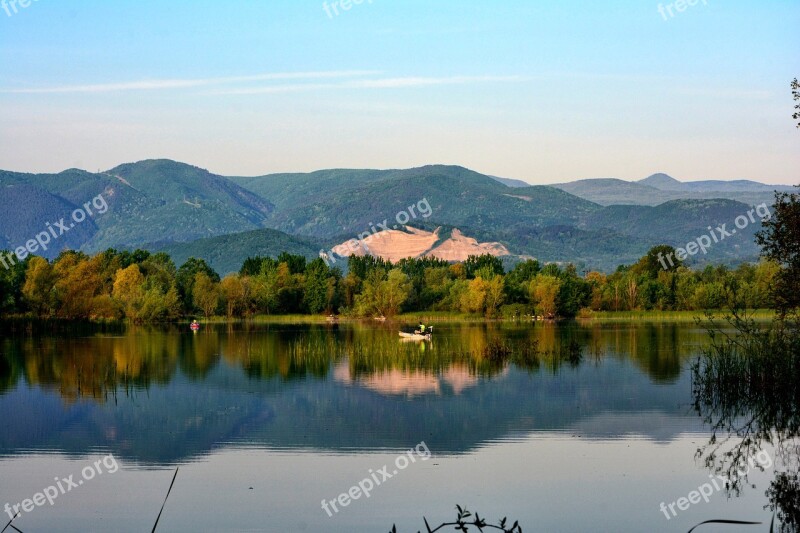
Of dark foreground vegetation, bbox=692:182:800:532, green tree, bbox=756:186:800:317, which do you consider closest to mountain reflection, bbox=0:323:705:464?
dark foreground vegetation, bbox=692:182:800:532

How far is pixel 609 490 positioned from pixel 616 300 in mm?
91633

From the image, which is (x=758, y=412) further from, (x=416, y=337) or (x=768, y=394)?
(x=416, y=337)

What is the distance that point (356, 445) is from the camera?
20359 millimetres

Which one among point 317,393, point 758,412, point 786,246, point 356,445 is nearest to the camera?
point 356,445

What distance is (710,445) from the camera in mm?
19938

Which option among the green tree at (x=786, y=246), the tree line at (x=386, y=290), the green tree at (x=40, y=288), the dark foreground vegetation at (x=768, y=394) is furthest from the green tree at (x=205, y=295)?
the green tree at (x=786, y=246)

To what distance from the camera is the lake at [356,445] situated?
14742 mm

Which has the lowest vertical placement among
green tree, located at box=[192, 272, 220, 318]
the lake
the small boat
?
the lake

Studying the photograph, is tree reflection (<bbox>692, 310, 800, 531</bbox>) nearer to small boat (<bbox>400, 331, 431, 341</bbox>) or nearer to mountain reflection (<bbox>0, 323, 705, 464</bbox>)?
mountain reflection (<bbox>0, 323, 705, 464</bbox>)

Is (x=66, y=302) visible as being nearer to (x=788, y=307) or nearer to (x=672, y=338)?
(x=672, y=338)

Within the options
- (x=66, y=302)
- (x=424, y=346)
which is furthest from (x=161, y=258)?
(x=424, y=346)

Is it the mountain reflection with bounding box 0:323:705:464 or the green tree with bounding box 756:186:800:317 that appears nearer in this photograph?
the mountain reflection with bounding box 0:323:705:464

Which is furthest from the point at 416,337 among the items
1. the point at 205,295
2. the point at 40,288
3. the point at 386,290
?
the point at 205,295

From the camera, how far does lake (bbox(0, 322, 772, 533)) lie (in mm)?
14742
